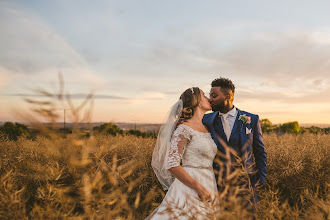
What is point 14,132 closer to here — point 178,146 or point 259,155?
point 178,146

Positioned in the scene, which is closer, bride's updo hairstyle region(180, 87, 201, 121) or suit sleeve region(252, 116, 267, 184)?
bride's updo hairstyle region(180, 87, 201, 121)

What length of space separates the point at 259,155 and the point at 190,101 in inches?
58.4

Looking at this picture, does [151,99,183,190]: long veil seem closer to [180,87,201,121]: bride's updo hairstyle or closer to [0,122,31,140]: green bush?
[180,87,201,121]: bride's updo hairstyle

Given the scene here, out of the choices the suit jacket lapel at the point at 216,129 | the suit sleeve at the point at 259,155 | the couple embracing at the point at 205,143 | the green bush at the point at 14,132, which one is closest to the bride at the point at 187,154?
the couple embracing at the point at 205,143

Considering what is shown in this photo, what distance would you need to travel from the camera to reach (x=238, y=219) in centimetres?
143

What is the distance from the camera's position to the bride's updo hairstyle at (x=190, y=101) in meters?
3.72

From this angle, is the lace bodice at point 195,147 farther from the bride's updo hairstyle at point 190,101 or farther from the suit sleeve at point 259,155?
the suit sleeve at point 259,155

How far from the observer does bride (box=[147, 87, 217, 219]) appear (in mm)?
3014

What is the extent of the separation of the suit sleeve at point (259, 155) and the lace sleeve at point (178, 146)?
1333 mm

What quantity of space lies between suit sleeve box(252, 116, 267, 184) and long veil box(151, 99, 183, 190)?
1367 mm

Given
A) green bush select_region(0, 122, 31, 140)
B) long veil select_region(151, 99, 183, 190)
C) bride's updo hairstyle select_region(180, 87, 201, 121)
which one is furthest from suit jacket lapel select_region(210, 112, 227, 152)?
green bush select_region(0, 122, 31, 140)

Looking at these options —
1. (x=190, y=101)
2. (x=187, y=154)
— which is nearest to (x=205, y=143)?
(x=187, y=154)

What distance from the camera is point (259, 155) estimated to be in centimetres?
395

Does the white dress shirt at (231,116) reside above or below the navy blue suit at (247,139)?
above
